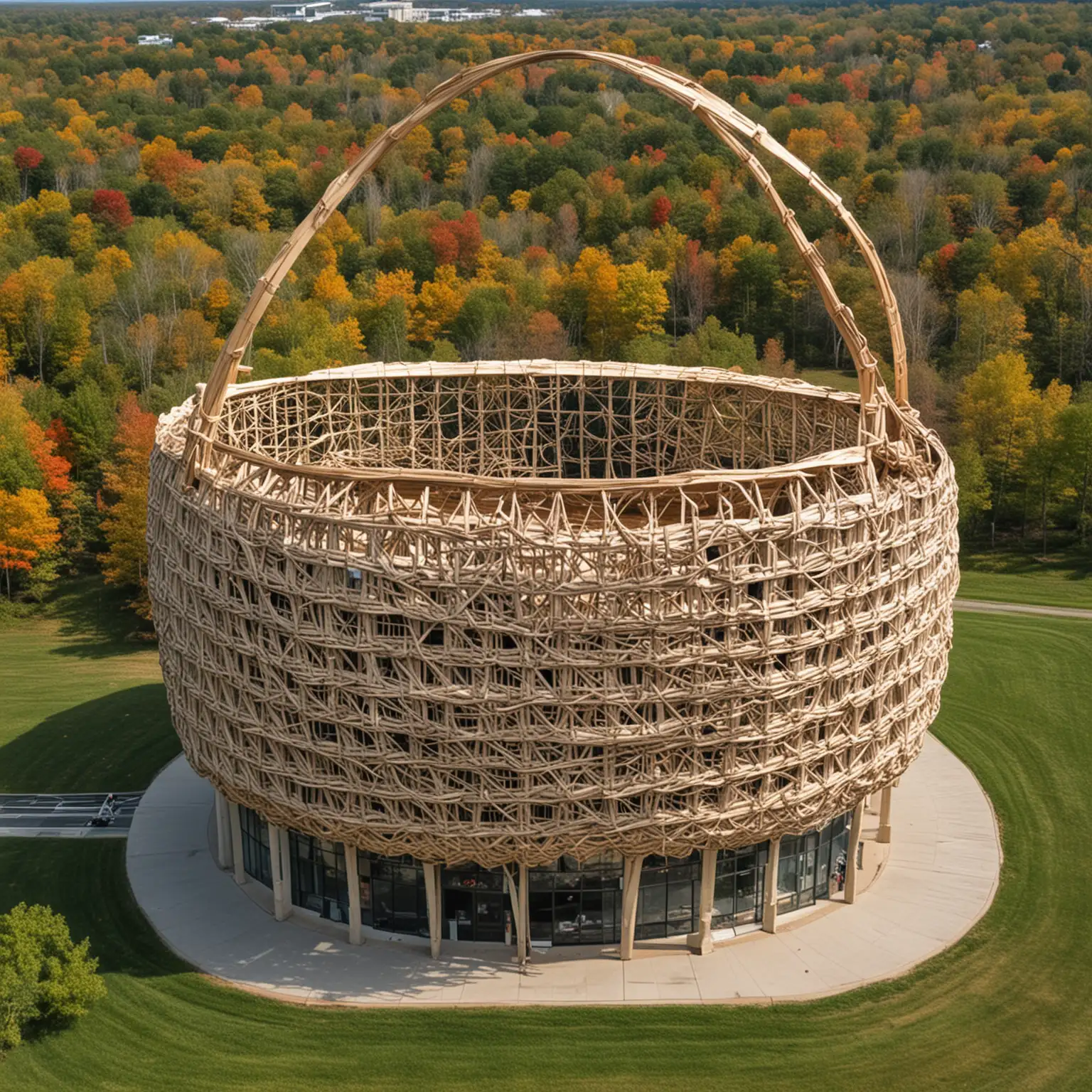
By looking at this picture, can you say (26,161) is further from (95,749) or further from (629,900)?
(629,900)

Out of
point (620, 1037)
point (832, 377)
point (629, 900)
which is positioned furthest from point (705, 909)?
point (832, 377)

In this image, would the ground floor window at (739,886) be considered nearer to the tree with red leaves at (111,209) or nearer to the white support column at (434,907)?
the white support column at (434,907)

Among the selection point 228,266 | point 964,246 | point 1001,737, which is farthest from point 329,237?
point 1001,737

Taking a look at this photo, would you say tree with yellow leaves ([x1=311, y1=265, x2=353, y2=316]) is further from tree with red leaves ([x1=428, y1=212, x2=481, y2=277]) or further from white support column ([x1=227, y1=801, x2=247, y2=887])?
white support column ([x1=227, y1=801, x2=247, y2=887])

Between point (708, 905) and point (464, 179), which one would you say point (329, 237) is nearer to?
point (464, 179)

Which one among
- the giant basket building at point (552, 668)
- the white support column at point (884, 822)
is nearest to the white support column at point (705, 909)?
the giant basket building at point (552, 668)
